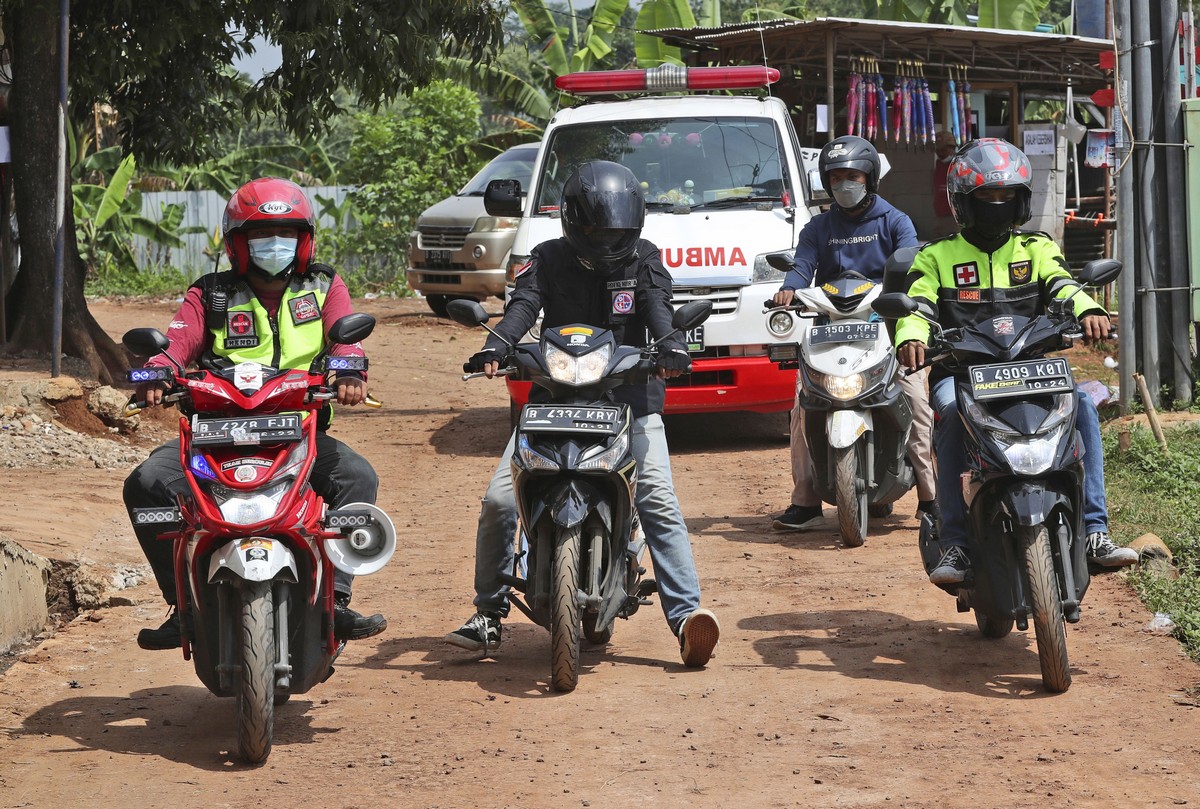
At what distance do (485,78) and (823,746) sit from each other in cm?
2437

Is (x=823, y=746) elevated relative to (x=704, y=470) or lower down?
lower down

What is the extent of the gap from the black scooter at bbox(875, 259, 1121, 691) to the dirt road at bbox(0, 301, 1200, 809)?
0.35m

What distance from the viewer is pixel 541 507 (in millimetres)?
5551

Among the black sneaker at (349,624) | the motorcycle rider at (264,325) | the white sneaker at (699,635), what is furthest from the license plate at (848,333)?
the black sneaker at (349,624)

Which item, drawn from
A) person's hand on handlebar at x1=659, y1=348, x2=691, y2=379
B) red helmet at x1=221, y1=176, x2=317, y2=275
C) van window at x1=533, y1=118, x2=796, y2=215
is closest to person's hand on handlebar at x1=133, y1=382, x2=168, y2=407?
red helmet at x1=221, y1=176, x2=317, y2=275

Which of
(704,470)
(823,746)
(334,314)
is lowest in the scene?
(823,746)

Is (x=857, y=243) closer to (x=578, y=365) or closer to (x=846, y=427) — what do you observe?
(x=846, y=427)

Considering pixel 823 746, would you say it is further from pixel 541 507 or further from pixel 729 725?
pixel 541 507

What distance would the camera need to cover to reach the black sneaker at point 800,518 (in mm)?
8539

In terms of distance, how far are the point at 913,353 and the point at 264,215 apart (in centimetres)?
244

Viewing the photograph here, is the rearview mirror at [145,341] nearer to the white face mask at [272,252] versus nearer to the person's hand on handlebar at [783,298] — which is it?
the white face mask at [272,252]

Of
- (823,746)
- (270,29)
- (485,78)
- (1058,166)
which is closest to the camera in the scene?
(823,746)

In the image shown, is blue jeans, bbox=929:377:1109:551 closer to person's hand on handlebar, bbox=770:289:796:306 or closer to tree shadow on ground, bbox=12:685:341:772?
person's hand on handlebar, bbox=770:289:796:306

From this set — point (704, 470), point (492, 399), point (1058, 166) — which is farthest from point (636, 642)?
point (1058, 166)
